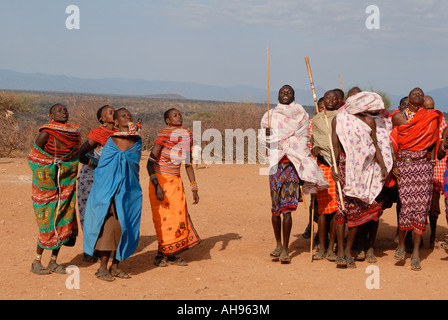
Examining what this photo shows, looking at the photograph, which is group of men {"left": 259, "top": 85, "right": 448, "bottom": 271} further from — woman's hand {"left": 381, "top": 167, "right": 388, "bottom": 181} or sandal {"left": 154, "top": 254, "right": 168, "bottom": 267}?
sandal {"left": 154, "top": 254, "right": 168, "bottom": 267}

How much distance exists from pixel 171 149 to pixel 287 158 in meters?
1.38

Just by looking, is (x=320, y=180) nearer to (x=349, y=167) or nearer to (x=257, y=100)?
(x=349, y=167)

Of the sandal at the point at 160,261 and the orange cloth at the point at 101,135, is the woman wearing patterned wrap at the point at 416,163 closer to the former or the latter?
the sandal at the point at 160,261

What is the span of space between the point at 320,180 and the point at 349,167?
37cm

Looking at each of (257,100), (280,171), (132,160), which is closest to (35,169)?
(132,160)

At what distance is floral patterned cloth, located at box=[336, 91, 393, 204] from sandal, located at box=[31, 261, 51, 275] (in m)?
3.49

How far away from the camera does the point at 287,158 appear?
259 inches

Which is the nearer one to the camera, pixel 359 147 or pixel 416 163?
pixel 359 147

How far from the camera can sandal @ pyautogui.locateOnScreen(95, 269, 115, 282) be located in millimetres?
5867

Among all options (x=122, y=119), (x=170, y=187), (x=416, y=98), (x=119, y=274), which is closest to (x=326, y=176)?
(x=416, y=98)

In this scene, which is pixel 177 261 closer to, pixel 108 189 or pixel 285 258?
pixel 285 258

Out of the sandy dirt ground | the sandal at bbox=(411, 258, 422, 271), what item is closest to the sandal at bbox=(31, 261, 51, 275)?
the sandy dirt ground

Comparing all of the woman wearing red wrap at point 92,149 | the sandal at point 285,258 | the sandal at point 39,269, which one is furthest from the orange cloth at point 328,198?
the sandal at point 39,269

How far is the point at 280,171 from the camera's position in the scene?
660 centimetres
